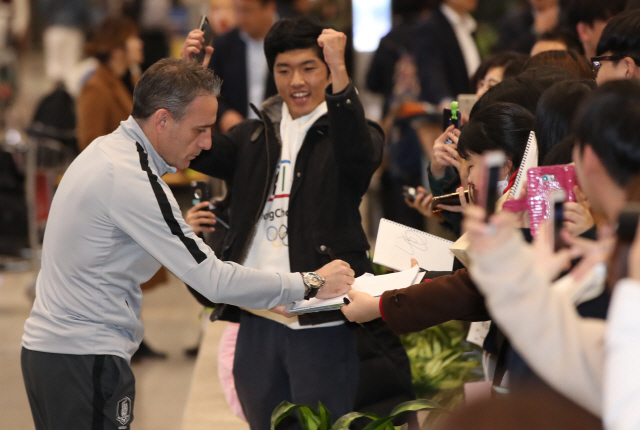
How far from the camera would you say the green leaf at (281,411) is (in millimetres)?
2402

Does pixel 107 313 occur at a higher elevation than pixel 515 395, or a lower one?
lower

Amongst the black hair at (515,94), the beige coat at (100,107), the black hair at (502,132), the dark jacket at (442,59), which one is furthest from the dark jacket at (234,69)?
the black hair at (502,132)

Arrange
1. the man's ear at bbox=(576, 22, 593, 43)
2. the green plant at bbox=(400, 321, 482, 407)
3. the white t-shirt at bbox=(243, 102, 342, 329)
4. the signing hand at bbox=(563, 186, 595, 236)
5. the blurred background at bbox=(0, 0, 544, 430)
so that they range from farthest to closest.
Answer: the blurred background at bbox=(0, 0, 544, 430) → the green plant at bbox=(400, 321, 482, 407) → the man's ear at bbox=(576, 22, 593, 43) → the white t-shirt at bbox=(243, 102, 342, 329) → the signing hand at bbox=(563, 186, 595, 236)

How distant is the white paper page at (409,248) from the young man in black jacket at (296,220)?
21 cm

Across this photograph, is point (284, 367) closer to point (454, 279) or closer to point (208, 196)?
point (208, 196)

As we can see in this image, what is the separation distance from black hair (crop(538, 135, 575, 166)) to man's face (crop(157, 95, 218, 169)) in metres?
0.95

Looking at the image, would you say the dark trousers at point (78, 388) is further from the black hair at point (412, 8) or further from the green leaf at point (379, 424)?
the black hair at point (412, 8)

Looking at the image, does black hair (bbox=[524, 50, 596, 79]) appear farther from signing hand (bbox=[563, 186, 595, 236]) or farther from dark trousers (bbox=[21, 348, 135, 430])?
dark trousers (bbox=[21, 348, 135, 430])

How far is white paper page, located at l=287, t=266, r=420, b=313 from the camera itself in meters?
2.22

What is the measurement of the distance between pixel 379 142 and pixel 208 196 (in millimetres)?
648

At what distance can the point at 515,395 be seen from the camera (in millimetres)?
1280

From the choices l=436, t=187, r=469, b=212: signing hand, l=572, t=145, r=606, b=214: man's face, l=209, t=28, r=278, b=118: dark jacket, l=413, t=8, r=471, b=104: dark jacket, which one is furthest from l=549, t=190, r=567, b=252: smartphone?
l=209, t=28, r=278, b=118: dark jacket

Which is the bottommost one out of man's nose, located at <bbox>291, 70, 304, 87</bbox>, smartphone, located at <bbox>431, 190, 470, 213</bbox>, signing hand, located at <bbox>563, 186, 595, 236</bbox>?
→ smartphone, located at <bbox>431, 190, 470, 213</bbox>

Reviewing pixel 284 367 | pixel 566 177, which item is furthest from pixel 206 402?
pixel 566 177
